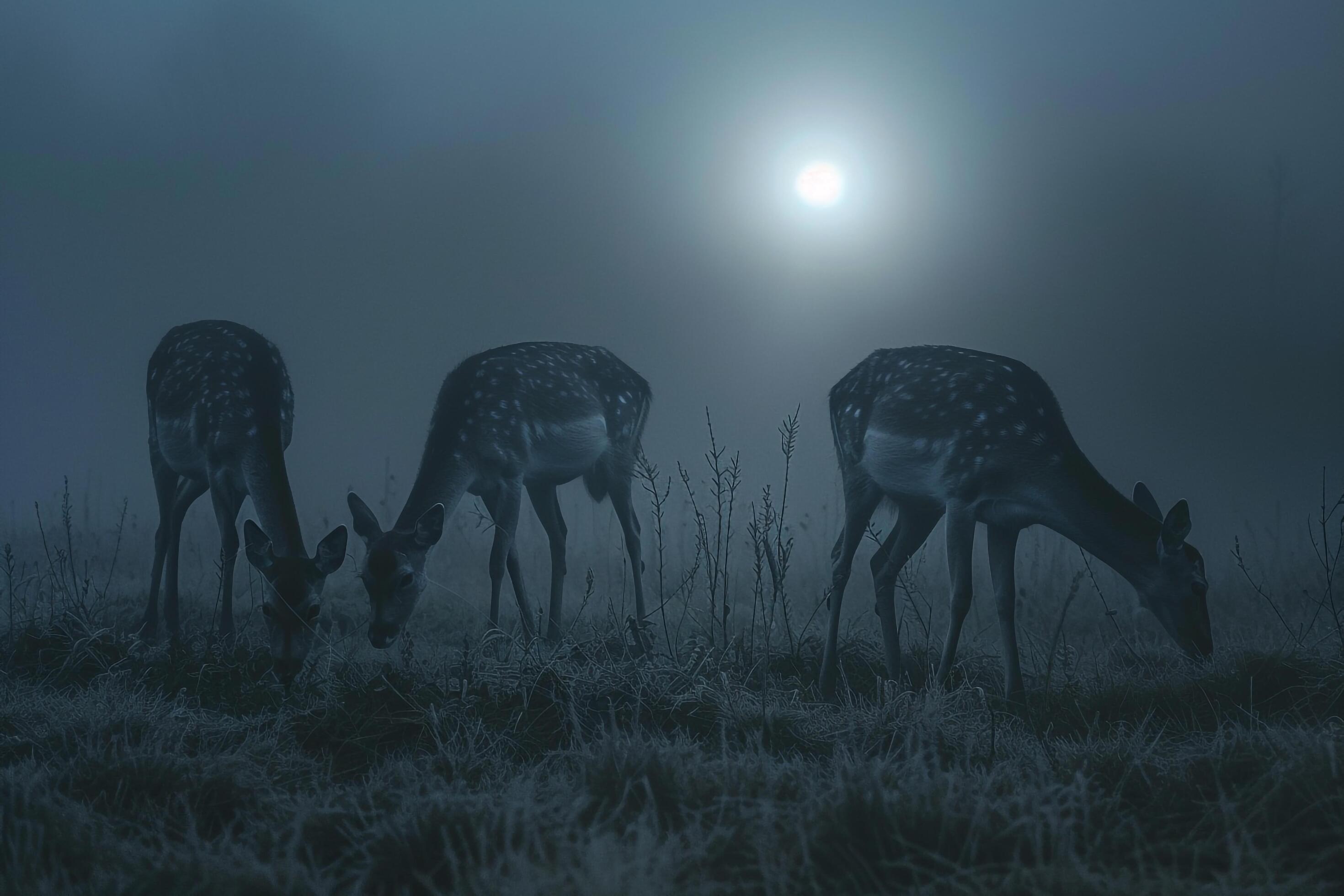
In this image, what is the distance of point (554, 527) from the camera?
297 inches

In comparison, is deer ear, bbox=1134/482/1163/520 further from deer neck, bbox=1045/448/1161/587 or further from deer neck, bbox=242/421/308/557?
deer neck, bbox=242/421/308/557

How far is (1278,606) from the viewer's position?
21.7ft

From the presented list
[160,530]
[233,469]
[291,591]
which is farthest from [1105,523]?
[160,530]

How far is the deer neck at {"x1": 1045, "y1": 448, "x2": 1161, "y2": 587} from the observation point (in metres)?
4.67

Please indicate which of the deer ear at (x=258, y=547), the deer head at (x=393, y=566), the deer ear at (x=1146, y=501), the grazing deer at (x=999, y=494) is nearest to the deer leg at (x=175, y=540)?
the deer ear at (x=258, y=547)

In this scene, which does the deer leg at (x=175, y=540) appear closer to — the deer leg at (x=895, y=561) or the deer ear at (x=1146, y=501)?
the deer leg at (x=895, y=561)

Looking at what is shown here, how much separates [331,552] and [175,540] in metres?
2.36

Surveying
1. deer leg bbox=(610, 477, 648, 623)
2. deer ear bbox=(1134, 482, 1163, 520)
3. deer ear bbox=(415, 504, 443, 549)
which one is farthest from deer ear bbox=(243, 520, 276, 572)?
deer ear bbox=(1134, 482, 1163, 520)

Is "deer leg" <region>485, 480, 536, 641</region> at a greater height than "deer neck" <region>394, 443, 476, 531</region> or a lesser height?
lesser

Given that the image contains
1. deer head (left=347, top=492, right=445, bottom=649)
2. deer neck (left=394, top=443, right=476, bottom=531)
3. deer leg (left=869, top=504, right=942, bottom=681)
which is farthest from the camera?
deer neck (left=394, top=443, right=476, bottom=531)

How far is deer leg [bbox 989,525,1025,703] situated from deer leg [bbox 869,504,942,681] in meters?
0.46

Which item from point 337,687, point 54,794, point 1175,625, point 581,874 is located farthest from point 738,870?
point 1175,625

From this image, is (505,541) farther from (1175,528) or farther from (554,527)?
(1175,528)

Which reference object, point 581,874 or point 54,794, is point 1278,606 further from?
point 54,794
